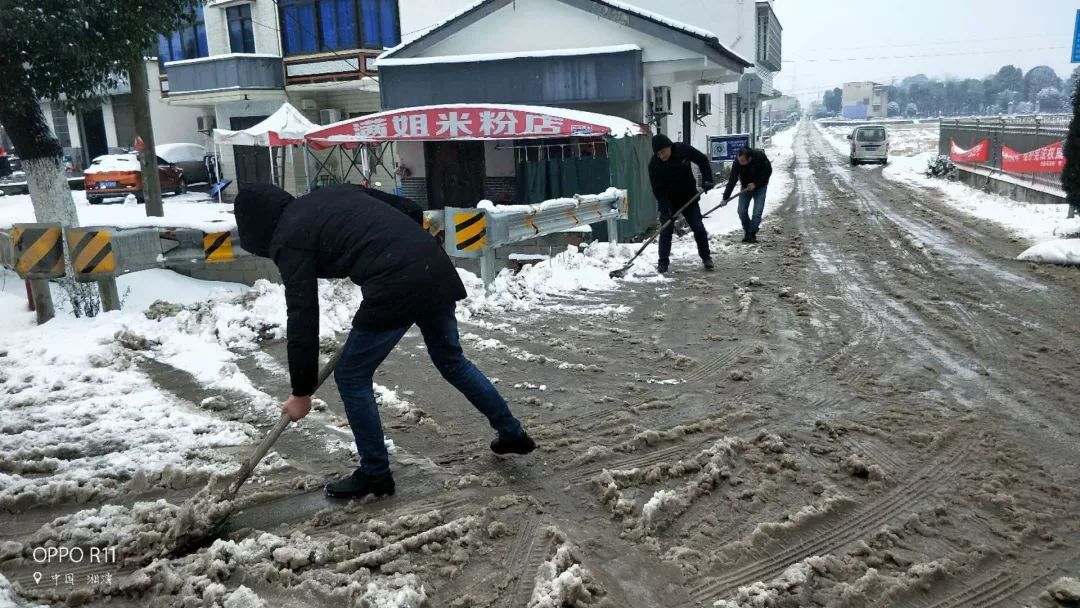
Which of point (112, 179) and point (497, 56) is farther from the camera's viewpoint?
point (112, 179)

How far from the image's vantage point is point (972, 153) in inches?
A: 820

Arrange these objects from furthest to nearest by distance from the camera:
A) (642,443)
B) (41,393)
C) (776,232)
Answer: (776,232), (41,393), (642,443)

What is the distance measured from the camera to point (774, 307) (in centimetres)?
766

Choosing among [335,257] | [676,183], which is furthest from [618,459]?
[676,183]

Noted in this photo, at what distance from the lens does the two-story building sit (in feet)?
74.5

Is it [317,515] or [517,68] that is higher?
[517,68]

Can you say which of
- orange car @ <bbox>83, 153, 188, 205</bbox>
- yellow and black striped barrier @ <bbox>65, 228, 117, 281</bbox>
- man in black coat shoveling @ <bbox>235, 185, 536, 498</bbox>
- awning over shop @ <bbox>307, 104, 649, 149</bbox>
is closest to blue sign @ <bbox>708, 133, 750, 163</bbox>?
awning over shop @ <bbox>307, 104, 649, 149</bbox>

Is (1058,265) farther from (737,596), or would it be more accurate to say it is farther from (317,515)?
(317,515)

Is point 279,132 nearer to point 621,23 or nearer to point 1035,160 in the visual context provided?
point 621,23

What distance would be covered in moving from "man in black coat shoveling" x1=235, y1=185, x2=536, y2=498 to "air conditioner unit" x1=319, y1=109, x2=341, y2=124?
21566 mm

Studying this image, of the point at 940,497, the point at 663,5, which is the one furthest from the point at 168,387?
the point at 663,5

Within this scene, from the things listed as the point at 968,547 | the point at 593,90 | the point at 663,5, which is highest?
the point at 663,5

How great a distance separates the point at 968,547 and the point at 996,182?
16798 millimetres

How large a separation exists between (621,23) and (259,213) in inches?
565
